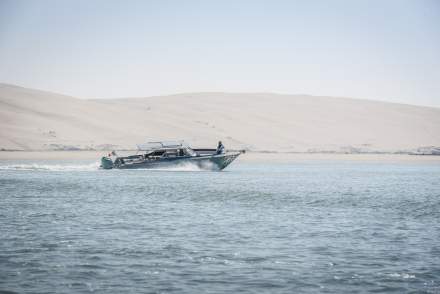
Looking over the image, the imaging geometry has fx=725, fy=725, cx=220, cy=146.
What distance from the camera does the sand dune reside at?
416 feet

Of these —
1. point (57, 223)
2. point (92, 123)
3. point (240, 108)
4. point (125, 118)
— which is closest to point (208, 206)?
point (57, 223)

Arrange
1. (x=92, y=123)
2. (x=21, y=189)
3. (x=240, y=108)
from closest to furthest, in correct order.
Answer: (x=21, y=189) → (x=92, y=123) → (x=240, y=108)

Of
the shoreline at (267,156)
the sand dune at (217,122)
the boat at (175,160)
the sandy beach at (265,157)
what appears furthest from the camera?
the sand dune at (217,122)

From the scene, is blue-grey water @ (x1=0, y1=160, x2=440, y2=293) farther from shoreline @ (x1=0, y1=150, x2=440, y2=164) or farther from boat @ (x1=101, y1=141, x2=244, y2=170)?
shoreline @ (x1=0, y1=150, x2=440, y2=164)

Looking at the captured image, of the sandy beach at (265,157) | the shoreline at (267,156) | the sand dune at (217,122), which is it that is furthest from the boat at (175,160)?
the sand dune at (217,122)

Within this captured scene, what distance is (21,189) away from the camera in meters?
43.9

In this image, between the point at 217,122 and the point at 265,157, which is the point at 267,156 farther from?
the point at 217,122

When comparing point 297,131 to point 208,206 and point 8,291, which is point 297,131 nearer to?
point 208,206

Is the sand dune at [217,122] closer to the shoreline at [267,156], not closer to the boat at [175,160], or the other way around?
the shoreline at [267,156]

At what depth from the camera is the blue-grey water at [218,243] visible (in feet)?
53.8

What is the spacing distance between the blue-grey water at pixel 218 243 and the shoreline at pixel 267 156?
62.8 metres

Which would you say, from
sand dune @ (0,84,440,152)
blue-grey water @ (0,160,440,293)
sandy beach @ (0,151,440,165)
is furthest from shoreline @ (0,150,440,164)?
blue-grey water @ (0,160,440,293)

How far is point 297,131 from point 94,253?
13502 cm

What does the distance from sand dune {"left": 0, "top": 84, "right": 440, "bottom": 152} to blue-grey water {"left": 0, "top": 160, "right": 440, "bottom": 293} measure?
81.7 metres
